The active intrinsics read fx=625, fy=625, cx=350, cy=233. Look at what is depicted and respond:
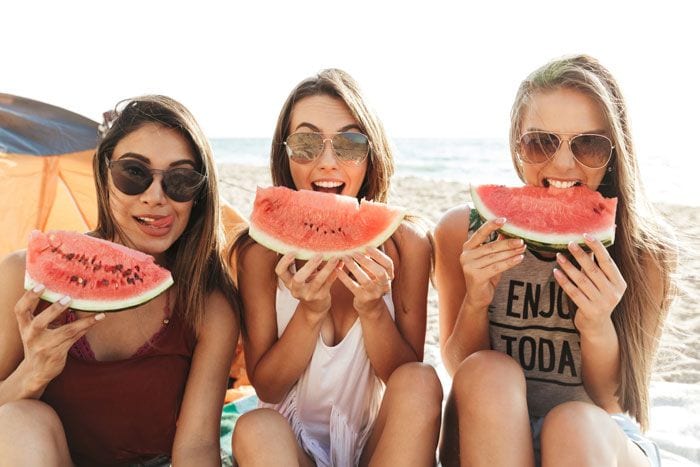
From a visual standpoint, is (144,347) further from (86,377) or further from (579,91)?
(579,91)

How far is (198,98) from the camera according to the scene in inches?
1694

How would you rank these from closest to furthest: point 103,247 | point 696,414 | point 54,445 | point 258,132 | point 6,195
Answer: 1. point 54,445
2. point 103,247
3. point 696,414
4. point 6,195
5. point 258,132

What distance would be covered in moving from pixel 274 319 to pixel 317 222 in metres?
0.55

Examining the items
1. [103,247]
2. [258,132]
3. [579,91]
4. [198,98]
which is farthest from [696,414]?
[198,98]

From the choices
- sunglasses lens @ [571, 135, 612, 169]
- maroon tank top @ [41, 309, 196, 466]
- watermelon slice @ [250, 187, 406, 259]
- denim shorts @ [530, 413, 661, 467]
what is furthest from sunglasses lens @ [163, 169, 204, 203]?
denim shorts @ [530, 413, 661, 467]

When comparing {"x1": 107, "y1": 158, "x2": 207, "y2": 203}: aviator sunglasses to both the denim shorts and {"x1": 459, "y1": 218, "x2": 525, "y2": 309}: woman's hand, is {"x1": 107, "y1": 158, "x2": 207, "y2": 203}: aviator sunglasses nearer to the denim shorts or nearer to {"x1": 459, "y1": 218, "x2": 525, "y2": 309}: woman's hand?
{"x1": 459, "y1": 218, "x2": 525, "y2": 309}: woman's hand

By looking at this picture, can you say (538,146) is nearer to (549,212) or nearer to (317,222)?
(549,212)

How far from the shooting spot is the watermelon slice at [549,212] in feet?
8.04

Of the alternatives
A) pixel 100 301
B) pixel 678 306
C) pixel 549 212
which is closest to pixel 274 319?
pixel 100 301

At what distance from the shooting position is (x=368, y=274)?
2564 mm

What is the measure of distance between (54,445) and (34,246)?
761mm

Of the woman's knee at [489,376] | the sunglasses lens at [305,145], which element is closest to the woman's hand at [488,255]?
the woman's knee at [489,376]

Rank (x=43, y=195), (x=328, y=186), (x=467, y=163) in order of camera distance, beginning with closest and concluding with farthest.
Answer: (x=328, y=186)
(x=43, y=195)
(x=467, y=163)

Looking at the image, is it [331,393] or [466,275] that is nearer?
[466,275]
